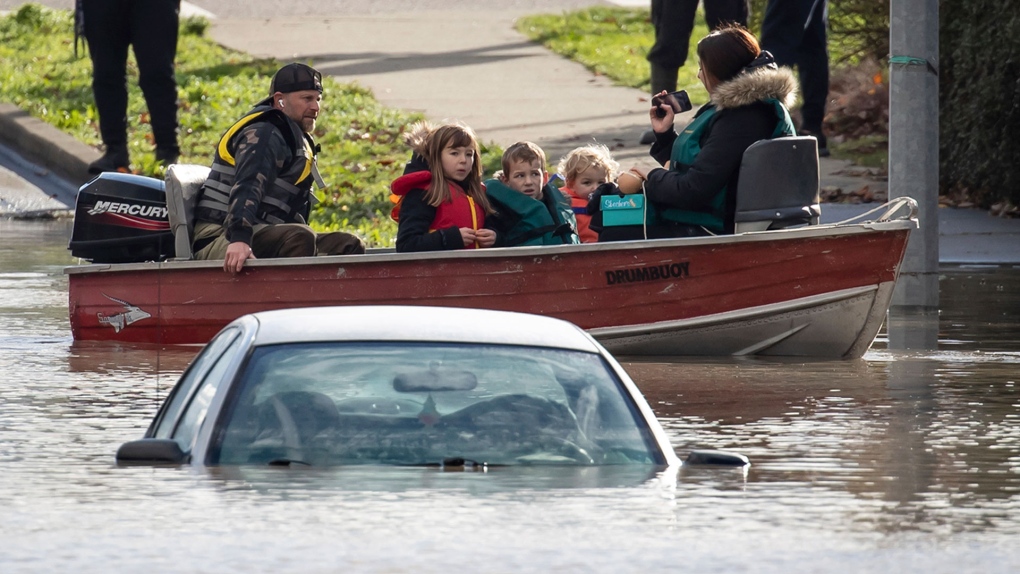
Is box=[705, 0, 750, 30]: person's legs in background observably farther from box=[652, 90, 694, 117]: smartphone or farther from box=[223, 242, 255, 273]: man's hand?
box=[223, 242, 255, 273]: man's hand

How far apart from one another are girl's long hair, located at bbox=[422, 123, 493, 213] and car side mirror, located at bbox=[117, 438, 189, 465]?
456cm

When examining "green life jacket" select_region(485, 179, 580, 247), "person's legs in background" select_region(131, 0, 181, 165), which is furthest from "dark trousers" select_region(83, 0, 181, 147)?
"green life jacket" select_region(485, 179, 580, 247)

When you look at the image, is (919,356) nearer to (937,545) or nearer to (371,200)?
(937,545)

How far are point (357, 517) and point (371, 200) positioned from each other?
11018 millimetres

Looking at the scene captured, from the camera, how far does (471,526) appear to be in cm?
534

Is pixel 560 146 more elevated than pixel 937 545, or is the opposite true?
pixel 560 146

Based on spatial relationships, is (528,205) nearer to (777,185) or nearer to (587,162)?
(587,162)

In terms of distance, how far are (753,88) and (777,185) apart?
0.50 meters

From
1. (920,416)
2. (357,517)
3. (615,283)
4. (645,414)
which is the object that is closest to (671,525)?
(645,414)

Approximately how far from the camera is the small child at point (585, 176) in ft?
36.9

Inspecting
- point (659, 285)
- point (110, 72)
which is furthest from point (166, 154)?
point (659, 285)

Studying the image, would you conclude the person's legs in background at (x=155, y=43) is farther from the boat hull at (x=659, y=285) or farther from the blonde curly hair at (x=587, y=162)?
the boat hull at (x=659, y=285)

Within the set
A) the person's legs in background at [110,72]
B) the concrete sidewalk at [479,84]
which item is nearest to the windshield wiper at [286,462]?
the concrete sidewalk at [479,84]

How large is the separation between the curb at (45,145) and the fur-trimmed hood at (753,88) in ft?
29.3
